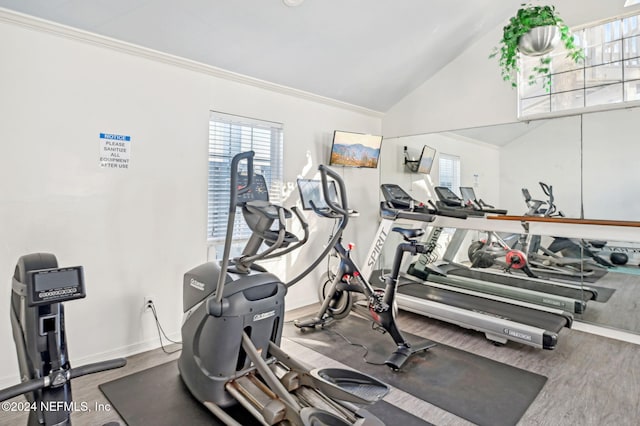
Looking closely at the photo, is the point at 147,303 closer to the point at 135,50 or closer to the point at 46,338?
the point at 46,338

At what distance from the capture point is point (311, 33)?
10.8ft

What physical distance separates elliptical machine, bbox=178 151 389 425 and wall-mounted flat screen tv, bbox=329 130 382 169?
90.0 inches

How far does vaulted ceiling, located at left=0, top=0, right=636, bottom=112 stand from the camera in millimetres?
2586

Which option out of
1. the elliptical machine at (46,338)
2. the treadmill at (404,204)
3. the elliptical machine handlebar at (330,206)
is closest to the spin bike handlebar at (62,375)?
the elliptical machine at (46,338)

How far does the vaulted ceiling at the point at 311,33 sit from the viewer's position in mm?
2586

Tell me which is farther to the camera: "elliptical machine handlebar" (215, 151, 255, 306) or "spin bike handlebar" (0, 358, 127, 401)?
"elliptical machine handlebar" (215, 151, 255, 306)

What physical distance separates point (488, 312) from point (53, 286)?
11.2ft

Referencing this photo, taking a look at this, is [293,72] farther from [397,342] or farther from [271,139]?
[397,342]

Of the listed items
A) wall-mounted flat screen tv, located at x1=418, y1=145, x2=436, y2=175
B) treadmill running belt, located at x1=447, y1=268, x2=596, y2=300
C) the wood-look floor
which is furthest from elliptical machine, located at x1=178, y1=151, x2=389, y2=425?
wall-mounted flat screen tv, located at x1=418, y1=145, x2=436, y2=175

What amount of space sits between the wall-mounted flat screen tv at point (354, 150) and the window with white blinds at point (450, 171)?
836 millimetres

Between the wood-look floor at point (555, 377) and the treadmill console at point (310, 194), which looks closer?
the wood-look floor at point (555, 377)

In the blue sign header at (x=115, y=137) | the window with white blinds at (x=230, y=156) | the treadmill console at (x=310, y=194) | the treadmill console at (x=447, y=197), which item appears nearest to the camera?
the blue sign header at (x=115, y=137)

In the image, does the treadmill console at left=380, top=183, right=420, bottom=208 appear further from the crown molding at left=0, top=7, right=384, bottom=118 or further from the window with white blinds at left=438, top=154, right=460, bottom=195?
the crown molding at left=0, top=7, right=384, bottom=118

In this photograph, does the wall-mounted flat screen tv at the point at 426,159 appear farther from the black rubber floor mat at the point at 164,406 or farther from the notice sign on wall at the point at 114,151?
the notice sign on wall at the point at 114,151
